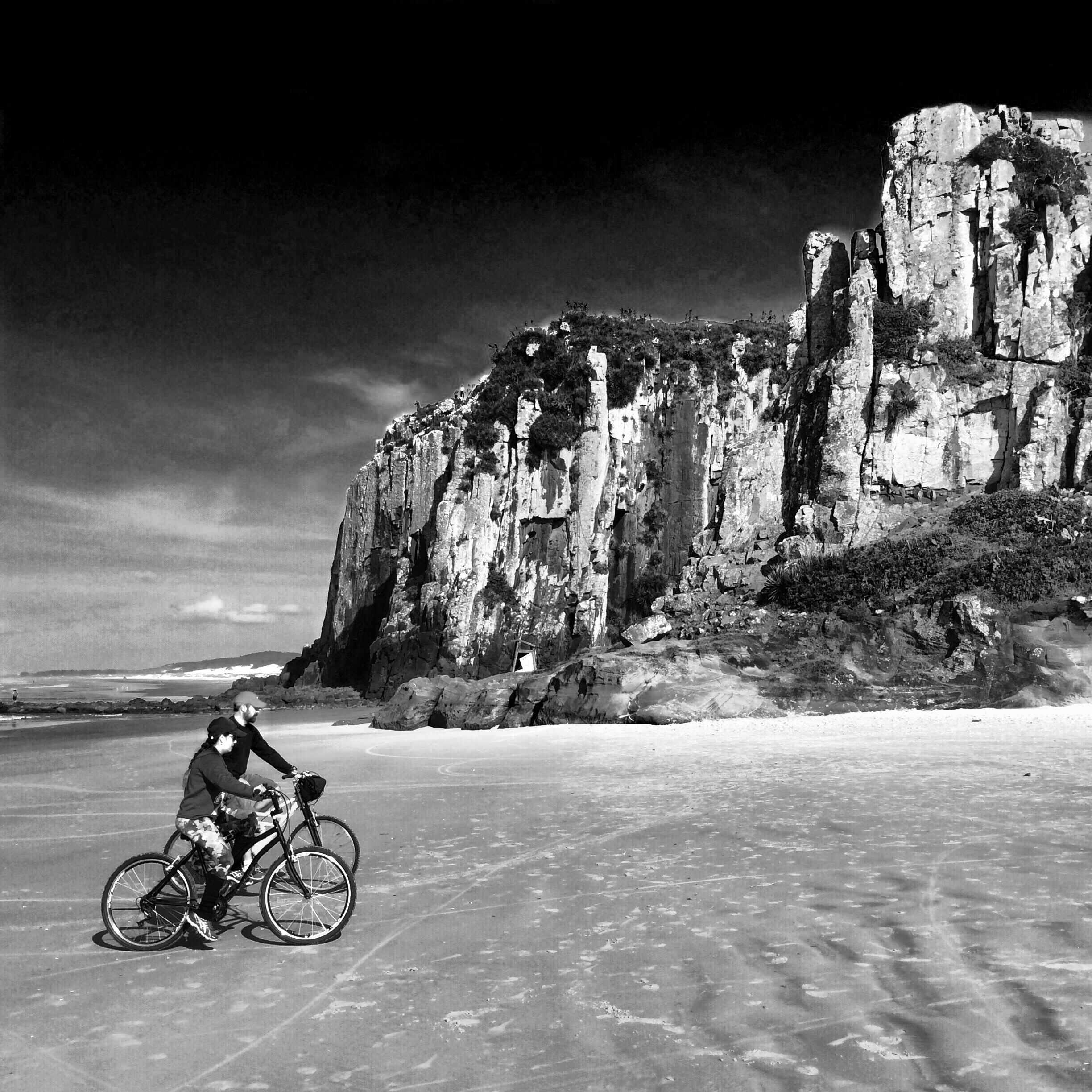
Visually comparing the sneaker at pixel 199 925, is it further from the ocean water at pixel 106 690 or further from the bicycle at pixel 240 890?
the ocean water at pixel 106 690

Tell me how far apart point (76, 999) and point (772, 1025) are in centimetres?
364

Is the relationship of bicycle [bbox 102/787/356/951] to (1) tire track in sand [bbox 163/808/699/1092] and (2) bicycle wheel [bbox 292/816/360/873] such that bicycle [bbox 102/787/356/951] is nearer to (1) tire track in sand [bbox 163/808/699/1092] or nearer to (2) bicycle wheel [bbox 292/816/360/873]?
(1) tire track in sand [bbox 163/808/699/1092]

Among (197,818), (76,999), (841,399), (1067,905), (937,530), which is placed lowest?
(76,999)

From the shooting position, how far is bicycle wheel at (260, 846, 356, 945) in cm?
554

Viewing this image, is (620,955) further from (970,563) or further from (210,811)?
(970,563)

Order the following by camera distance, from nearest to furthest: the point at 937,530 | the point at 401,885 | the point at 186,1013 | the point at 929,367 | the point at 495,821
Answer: the point at 186,1013 < the point at 401,885 < the point at 495,821 < the point at 937,530 < the point at 929,367

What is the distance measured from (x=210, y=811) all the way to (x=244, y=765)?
56cm

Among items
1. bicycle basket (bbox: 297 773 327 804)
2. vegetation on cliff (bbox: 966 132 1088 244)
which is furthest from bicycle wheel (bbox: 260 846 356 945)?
vegetation on cliff (bbox: 966 132 1088 244)

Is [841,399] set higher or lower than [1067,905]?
higher

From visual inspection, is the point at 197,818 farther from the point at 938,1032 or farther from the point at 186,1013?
the point at 938,1032

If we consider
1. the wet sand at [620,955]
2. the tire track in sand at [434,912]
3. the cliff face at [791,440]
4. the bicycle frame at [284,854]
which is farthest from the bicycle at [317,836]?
the cliff face at [791,440]

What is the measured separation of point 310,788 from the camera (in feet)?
20.7

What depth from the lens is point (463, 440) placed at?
44688 millimetres

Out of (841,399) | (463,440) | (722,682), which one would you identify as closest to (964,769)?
(722,682)
